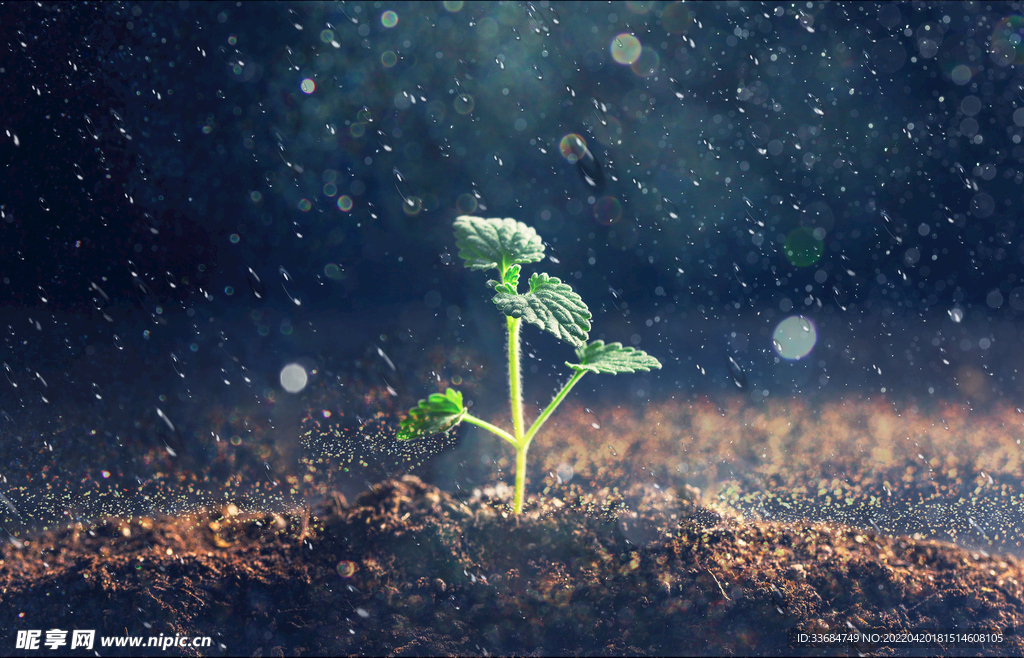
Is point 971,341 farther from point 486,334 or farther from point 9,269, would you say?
point 9,269

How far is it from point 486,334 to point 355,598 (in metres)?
0.90

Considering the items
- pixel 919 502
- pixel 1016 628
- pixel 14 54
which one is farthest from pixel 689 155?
pixel 14 54

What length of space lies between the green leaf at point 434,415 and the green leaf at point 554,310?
180 mm

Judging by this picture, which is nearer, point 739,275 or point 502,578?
point 502,578

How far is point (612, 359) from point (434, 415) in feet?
1.07

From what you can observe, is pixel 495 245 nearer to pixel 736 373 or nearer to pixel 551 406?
pixel 551 406

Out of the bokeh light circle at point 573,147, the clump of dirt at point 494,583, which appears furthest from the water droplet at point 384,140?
the clump of dirt at point 494,583

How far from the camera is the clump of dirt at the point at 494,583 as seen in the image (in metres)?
0.81

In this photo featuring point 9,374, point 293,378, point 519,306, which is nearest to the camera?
point 519,306

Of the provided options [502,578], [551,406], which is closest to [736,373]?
[551,406]

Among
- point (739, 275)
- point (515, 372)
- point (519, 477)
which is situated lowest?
point (519, 477)

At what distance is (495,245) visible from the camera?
94cm

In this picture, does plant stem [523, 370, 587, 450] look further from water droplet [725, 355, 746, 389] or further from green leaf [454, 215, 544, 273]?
water droplet [725, 355, 746, 389]

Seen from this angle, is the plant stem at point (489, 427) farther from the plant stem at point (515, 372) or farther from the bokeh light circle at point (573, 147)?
the bokeh light circle at point (573, 147)
